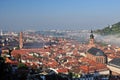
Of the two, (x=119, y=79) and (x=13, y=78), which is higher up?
(x=13, y=78)

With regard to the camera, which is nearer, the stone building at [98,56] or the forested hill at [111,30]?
the stone building at [98,56]

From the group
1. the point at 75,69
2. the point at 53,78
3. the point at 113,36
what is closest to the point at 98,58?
the point at 75,69

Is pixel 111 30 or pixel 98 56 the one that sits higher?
pixel 111 30

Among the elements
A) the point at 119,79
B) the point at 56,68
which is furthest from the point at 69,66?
the point at 119,79

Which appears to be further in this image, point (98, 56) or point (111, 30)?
point (111, 30)

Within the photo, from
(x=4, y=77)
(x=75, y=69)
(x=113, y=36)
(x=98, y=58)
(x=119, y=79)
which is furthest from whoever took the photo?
(x=113, y=36)

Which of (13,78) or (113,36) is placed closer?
(13,78)

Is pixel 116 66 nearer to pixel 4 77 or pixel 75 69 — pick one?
pixel 75 69

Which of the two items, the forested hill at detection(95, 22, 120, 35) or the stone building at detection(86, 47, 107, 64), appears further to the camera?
the forested hill at detection(95, 22, 120, 35)

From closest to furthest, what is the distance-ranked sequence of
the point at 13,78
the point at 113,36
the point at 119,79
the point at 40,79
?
the point at 13,78 < the point at 40,79 < the point at 119,79 < the point at 113,36

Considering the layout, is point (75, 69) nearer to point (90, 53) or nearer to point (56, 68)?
point (56, 68)
